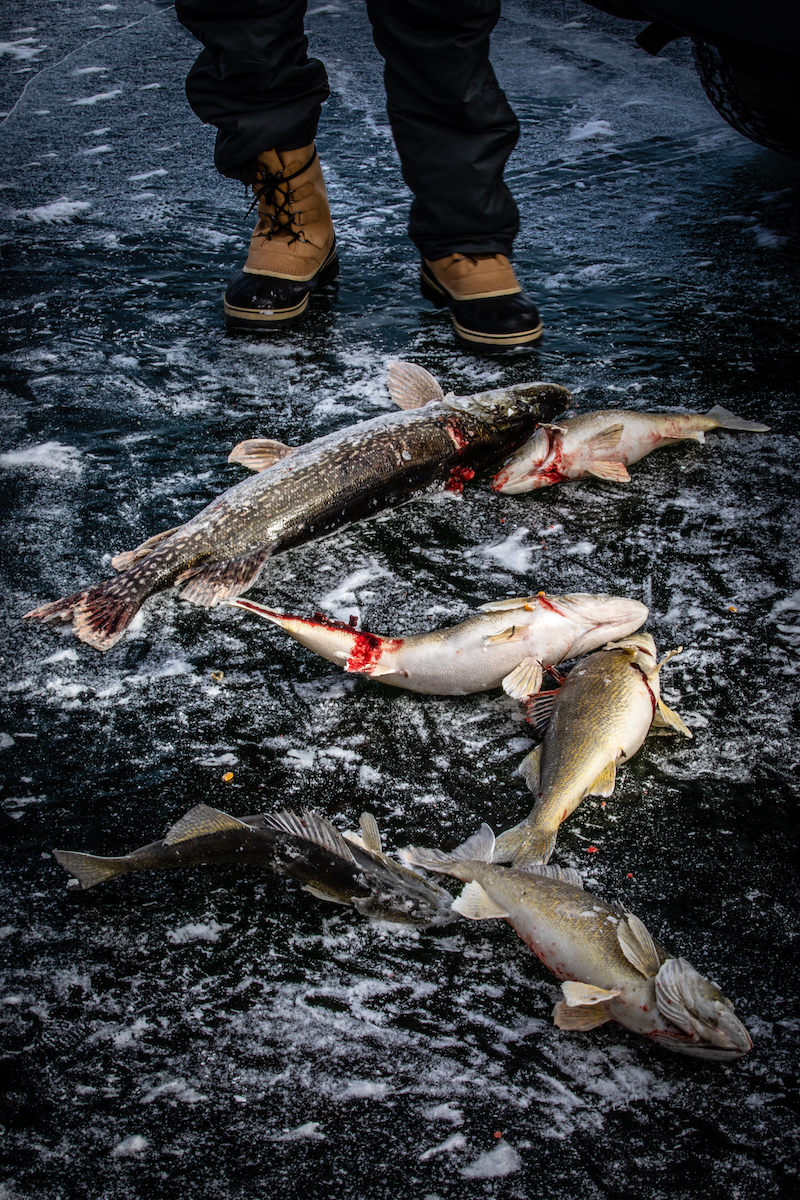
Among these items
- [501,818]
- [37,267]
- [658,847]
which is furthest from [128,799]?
[37,267]

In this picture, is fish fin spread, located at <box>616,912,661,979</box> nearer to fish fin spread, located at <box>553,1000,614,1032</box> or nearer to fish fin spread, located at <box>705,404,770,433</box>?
fish fin spread, located at <box>553,1000,614,1032</box>

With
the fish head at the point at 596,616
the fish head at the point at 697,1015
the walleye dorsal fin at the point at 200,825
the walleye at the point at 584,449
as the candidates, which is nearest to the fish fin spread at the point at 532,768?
the fish head at the point at 596,616

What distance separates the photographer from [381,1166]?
64.4 inches

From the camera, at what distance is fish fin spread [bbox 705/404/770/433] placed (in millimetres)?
3615

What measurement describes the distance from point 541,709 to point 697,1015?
932 mm

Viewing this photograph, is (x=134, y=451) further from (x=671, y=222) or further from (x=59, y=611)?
(x=671, y=222)

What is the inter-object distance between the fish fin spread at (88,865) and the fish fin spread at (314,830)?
36 centimetres

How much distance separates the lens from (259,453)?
3346 millimetres

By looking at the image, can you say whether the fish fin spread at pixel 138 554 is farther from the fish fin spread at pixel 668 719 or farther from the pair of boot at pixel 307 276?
the pair of boot at pixel 307 276

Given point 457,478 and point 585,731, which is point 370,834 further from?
point 457,478

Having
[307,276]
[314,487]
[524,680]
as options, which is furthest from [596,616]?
[307,276]

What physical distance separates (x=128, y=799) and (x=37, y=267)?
155 inches

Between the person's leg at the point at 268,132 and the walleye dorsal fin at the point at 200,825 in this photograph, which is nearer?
the walleye dorsal fin at the point at 200,825

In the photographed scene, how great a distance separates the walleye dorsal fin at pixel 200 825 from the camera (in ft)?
6.68
